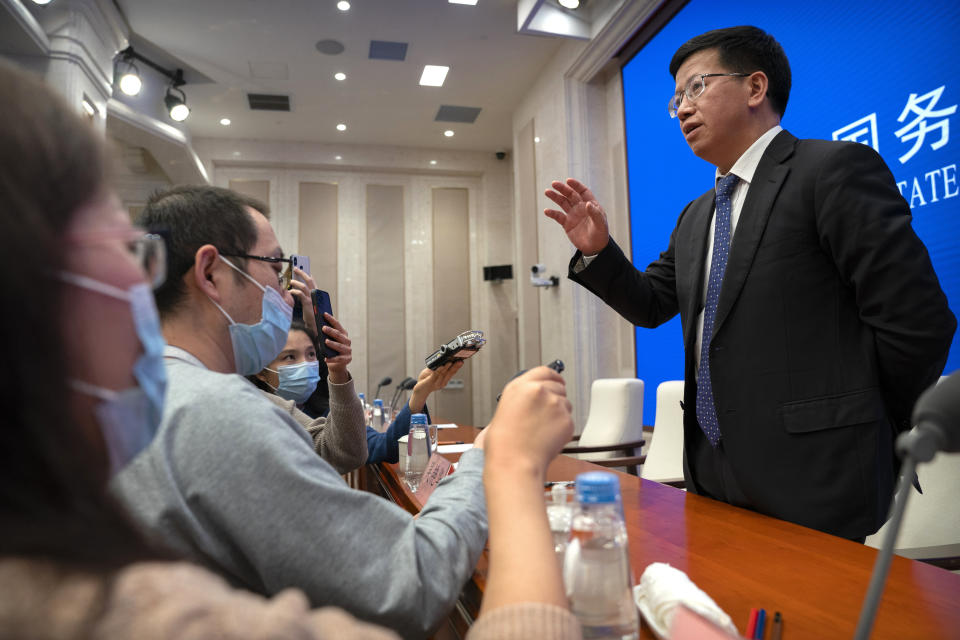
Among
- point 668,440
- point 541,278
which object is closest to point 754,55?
point 668,440

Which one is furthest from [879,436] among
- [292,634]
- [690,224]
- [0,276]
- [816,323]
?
[0,276]

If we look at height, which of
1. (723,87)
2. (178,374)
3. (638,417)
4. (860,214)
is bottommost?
(638,417)

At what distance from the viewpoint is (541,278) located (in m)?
6.40

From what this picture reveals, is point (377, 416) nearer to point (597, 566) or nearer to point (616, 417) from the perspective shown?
point (616, 417)

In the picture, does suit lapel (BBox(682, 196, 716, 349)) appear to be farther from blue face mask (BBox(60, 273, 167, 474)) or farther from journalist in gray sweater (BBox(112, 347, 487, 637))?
blue face mask (BBox(60, 273, 167, 474))

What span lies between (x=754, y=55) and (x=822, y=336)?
3.01 feet

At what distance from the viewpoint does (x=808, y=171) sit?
1.51 meters

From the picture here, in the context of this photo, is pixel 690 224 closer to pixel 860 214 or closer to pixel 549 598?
pixel 860 214

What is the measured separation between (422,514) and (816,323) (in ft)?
3.62

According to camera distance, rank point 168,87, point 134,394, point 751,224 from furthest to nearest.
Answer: point 168,87 < point 751,224 < point 134,394

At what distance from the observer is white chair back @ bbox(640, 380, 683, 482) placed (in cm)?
280

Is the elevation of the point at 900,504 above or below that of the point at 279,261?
below

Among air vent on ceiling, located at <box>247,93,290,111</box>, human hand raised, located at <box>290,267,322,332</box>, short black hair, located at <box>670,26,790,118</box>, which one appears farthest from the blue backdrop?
air vent on ceiling, located at <box>247,93,290,111</box>

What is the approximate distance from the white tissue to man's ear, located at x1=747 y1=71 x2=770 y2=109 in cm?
149
